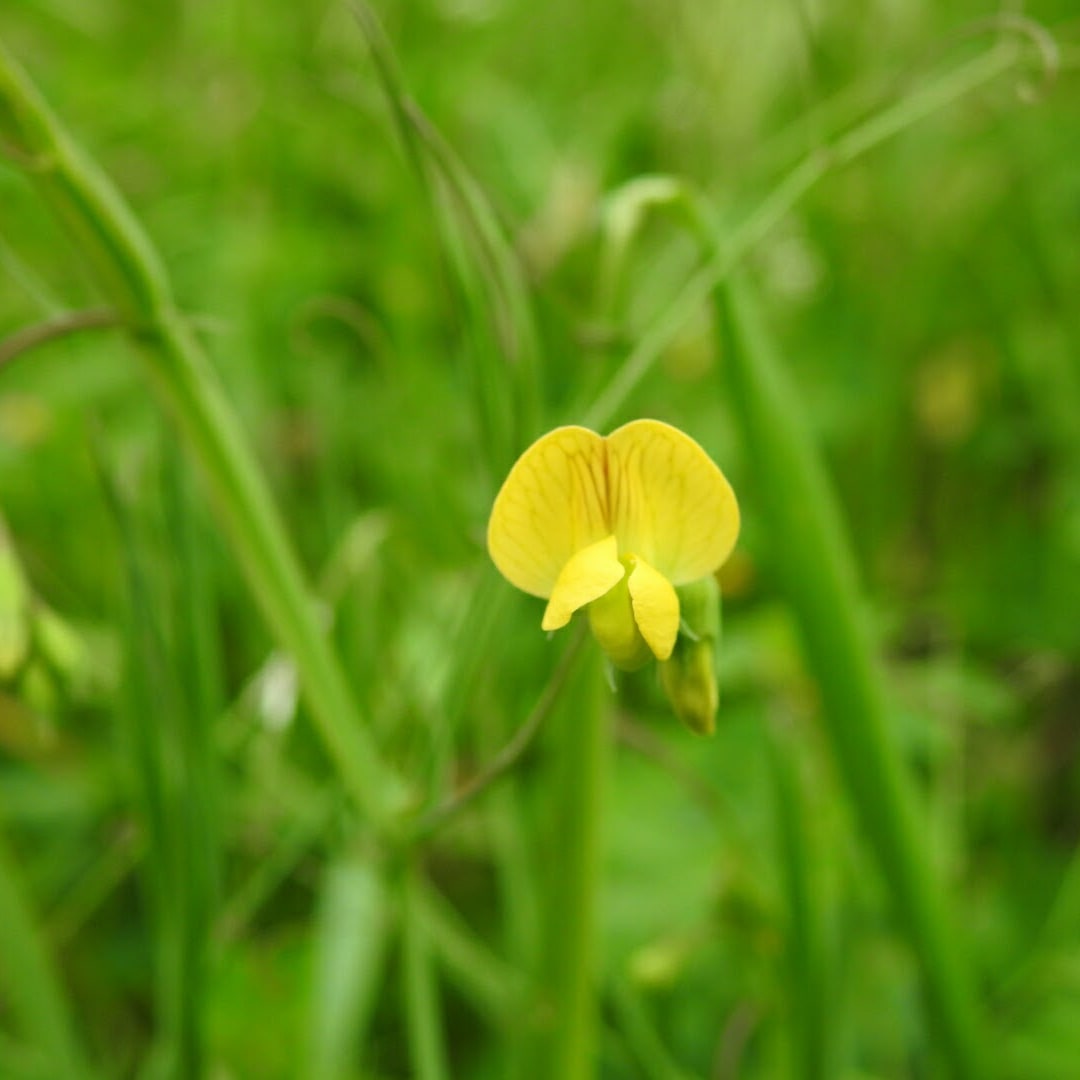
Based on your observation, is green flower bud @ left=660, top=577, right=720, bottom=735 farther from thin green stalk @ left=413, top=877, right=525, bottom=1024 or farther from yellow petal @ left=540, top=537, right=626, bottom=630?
thin green stalk @ left=413, top=877, right=525, bottom=1024

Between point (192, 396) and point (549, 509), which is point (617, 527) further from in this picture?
point (192, 396)

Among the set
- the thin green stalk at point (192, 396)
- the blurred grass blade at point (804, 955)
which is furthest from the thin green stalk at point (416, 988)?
the blurred grass blade at point (804, 955)

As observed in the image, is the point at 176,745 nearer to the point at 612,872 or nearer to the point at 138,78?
the point at 612,872

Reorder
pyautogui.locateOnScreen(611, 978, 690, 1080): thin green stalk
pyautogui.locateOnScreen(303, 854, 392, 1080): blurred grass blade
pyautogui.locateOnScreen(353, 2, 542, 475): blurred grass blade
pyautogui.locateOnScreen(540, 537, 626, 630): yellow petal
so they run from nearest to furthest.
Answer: pyautogui.locateOnScreen(540, 537, 626, 630): yellow petal → pyautogui.locateOnScreen(353, 2, 542, 475): blurred grass blade → pyautogui.locateOnScreen(611, 978, 690, 1080): thin green stalk → pyautogui.locateOnScreen(303, 854, 392, 1080): blurred grass blade

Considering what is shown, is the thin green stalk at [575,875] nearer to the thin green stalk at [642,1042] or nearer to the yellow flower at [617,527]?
the thin green stalk at [642,1042]

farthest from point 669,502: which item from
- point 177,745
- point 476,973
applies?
point 476,973

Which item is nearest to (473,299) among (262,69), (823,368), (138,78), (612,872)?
(612,872)

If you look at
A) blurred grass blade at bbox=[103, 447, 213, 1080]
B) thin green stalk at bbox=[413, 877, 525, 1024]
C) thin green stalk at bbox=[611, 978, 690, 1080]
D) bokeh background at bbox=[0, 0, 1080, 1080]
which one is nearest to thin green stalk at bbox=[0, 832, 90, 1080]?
bokeh background at bbox=[0, 0, 1080, 1080]
